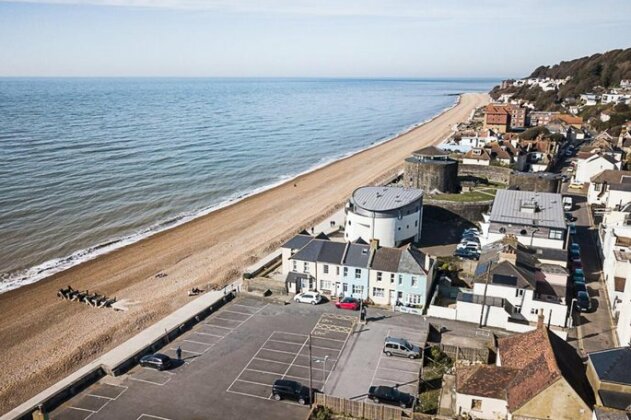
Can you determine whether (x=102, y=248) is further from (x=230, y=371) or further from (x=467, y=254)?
(x=467, y=254)

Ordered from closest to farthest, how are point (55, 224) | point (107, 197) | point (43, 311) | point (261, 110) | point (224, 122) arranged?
point (43, 311)
point (55, 224)
point (107, 197)
point (224, 122)
point (261, 110)

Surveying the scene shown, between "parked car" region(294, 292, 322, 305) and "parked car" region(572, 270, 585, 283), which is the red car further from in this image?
"parked car" region(572, 270, 585, 283)

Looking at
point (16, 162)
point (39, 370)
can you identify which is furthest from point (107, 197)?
point (39, 370)

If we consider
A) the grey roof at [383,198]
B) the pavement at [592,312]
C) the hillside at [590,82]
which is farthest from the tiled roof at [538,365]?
the hillside at [590,82]

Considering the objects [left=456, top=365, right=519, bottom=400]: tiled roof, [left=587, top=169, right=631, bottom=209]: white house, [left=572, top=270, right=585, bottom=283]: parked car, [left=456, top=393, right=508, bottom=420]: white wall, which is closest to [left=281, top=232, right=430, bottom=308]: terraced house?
[left=456, top=365, right=519, bottom=400]: tiled roof

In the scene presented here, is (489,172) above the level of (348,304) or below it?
above

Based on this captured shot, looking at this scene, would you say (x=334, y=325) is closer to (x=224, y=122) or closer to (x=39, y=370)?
(x=39, y=370)

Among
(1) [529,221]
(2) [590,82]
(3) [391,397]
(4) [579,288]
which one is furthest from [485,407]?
(2) [590,82]

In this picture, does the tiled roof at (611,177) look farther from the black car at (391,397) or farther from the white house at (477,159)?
the black car at (391,397)
